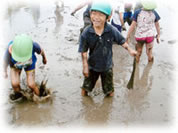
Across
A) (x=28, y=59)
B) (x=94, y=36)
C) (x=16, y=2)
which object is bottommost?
(x=28, y=59)

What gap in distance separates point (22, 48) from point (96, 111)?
1.44 meters

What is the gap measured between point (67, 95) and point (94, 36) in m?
1.27

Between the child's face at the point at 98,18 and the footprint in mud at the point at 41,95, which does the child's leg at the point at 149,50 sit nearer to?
the child's face at the point at 98,18

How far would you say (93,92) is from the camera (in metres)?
4.20

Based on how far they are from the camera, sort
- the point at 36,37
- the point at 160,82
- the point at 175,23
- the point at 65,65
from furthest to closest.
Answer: the point at 175,23 → the point at 36,37 → the point at 65,65 → the point at 160,82

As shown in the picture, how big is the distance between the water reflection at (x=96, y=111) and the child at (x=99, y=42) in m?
0.45

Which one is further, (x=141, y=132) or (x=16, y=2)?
(x=16, y=2)

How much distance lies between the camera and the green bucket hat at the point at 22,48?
3.33 metres

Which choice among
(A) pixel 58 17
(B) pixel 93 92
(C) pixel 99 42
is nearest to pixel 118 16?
(B) pixel 93 92

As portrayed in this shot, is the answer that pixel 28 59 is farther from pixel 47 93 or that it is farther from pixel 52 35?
pixel 52 35

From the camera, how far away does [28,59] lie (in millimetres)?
3510

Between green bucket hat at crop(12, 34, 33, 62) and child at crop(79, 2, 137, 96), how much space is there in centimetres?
72

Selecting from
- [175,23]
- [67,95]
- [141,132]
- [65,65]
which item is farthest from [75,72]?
[175,23]

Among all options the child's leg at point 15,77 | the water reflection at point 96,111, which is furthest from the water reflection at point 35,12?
the water reflection at point 96,111
